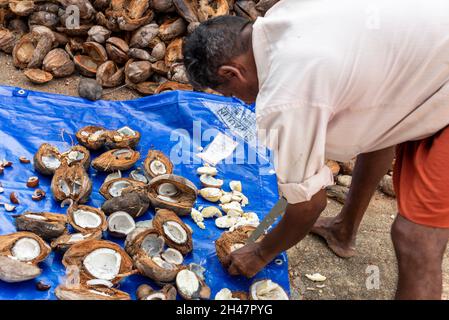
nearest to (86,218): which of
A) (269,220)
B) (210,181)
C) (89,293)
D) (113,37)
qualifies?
(89,293)

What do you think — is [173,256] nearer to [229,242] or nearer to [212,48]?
[229,242]

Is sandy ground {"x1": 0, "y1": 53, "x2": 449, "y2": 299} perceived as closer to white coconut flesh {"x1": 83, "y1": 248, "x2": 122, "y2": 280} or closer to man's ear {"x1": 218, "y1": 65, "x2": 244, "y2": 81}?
white coconut flesh {"x1": 83, "y1": 248, "x2": 122, "y2": 280}

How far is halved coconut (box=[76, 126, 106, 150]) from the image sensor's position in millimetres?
2826

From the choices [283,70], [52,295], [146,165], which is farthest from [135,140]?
[283,70]

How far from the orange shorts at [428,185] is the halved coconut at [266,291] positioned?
69cm

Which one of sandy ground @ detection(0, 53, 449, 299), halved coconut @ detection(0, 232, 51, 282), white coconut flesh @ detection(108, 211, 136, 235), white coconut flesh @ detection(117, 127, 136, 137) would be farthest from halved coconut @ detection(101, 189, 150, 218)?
sandy ground @ detection(0, 53, 449, 299)

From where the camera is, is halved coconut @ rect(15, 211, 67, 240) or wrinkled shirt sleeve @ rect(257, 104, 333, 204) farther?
halved coconut @ rect(15, 211, 67, 240)

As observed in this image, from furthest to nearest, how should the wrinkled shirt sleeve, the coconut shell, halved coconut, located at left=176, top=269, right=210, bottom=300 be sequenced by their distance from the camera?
1. the coconut shell
2. halved coconut, located at left=176, top=269, right=210, bottom=300
3. the wrinkled shirt sleeve

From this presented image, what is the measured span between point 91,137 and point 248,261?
3.95 feet

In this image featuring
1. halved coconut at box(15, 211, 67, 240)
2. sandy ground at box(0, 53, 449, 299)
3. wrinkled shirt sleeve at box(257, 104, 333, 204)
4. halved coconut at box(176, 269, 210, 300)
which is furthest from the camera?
sandy ground at box(0, 53, 449, 299)

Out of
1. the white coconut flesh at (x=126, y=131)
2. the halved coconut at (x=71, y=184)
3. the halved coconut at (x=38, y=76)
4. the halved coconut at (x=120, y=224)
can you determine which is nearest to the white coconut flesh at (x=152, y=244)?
the halved coconut at (x=120, y=224)

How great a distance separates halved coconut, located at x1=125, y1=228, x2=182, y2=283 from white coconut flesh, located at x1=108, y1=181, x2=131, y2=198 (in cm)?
38

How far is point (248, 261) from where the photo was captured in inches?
86.9
